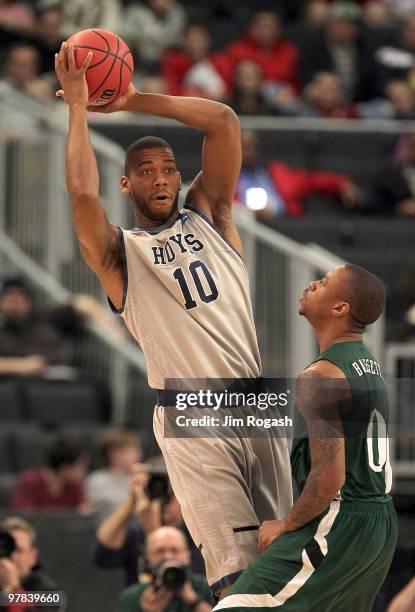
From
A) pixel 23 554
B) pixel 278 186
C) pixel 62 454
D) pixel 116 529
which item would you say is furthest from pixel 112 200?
pixel 23 554

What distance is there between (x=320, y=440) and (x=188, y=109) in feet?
4.74

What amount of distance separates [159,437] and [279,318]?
4.13 meters

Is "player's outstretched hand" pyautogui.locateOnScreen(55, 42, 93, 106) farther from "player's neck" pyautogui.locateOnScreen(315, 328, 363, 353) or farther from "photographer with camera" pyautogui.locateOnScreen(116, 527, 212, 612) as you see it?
"photographer with camera" pyautogui.locateOnScreen(116, 527, 212, 612)

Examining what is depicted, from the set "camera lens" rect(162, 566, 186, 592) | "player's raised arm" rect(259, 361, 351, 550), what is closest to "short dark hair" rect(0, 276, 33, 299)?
"camera lens" rect(162, 566, 186, 592)

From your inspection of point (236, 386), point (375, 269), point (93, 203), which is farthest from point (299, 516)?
point (375, 269)

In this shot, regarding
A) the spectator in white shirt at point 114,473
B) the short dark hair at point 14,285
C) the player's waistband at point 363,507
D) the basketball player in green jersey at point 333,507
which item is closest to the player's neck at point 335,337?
the basketball player in green jersey at point 333,507

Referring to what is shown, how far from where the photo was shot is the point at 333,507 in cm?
523

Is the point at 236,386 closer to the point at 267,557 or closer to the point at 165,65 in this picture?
the point at 267,557

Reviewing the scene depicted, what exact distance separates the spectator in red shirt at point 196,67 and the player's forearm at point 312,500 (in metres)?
8.80

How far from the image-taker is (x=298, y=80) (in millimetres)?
14727

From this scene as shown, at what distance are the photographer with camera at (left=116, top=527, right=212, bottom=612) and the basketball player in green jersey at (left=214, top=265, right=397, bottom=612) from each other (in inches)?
60.3

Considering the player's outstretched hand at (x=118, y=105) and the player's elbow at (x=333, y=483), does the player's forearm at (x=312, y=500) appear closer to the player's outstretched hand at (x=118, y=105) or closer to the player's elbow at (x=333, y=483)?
the player's elbow at (x=333, y=483)

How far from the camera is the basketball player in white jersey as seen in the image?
5.54 metres

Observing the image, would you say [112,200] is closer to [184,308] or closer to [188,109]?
[188,109]
